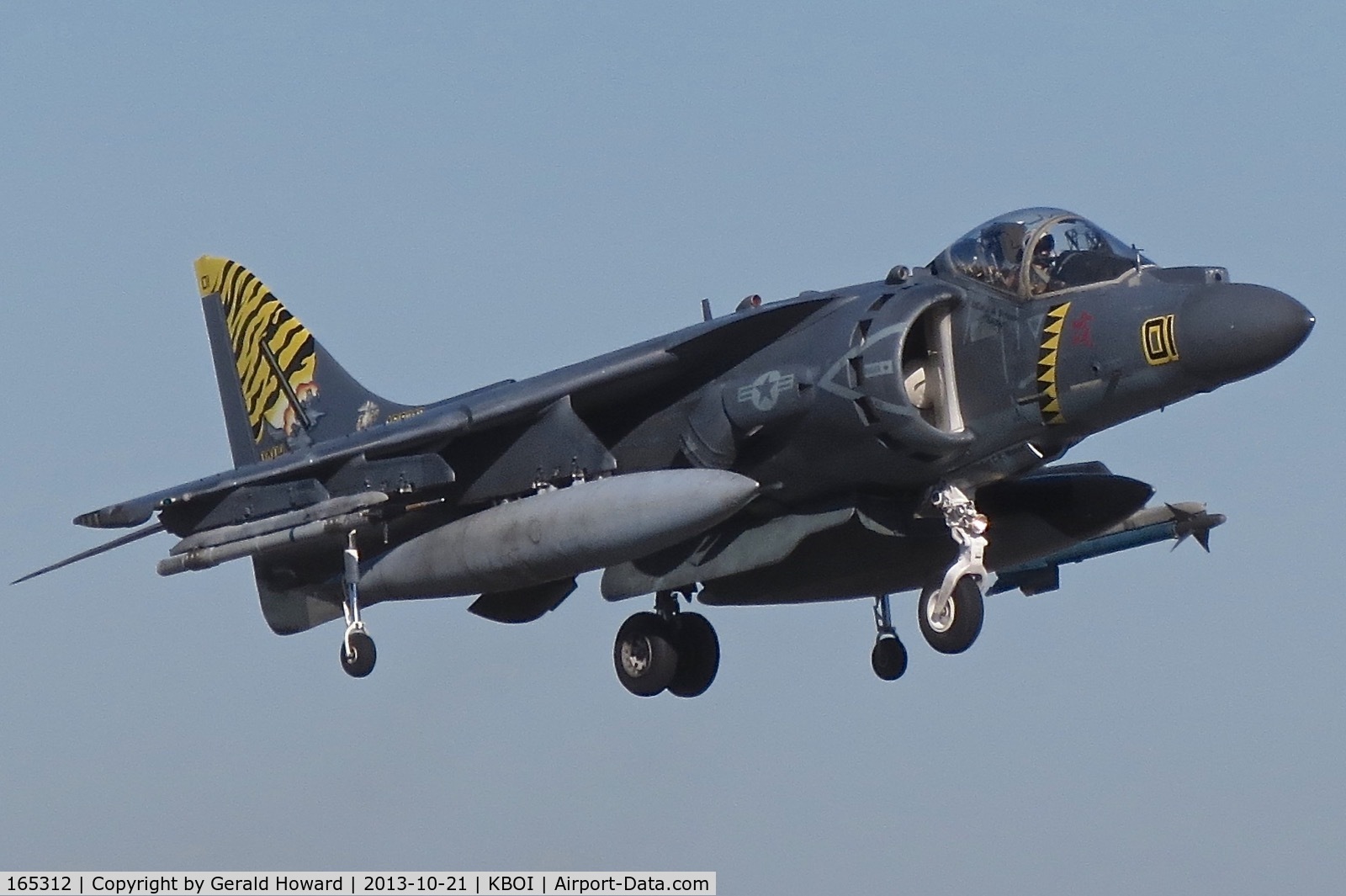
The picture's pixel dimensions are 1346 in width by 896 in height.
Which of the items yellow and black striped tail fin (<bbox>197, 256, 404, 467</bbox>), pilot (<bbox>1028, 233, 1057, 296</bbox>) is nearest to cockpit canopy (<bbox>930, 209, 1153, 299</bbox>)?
pilot (<bbox>1028, 233, 1057, 296</bbox>)

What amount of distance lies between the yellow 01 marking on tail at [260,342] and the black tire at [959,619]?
281 inches

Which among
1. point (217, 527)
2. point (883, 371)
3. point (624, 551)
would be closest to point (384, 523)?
point (217, 527)

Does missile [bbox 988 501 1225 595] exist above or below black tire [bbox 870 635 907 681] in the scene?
above

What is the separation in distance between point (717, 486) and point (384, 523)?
351 cm

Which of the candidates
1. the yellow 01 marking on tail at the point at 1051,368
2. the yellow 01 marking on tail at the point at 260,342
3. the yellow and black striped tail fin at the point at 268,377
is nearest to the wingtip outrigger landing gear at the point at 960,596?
the yellow 01 marking on tail at the point at 1051,368

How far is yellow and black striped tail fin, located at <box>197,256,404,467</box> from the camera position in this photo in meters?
21.3

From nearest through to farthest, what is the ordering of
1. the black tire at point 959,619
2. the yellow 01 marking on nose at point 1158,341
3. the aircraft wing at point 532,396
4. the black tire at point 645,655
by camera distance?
1. the yellow 01 marking on nose at point 1158,341
2. the black tire at point 959,619
3. the aircraft wing at point 532,396
4. the black tire at point 645,655

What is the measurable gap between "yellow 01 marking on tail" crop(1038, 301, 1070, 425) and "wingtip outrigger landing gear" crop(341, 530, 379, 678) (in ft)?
18.6

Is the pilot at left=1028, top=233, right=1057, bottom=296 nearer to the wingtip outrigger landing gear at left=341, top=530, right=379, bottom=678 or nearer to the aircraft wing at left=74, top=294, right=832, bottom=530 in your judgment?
the aircraft wing at left=74, top=294, right=832, bottom=530

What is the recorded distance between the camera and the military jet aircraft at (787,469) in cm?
1617

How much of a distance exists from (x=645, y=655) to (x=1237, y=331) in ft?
19.7

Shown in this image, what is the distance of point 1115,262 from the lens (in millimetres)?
16344

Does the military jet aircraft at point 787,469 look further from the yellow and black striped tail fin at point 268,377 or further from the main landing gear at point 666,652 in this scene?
the yellow and black striped tail fin at point 268,377

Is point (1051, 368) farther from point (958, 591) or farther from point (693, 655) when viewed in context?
point (693, 655)
